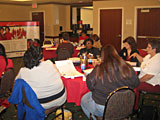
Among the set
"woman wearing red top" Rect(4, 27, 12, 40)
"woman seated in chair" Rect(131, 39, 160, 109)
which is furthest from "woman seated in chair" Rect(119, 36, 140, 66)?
"woman wearing red top" Rect(4, 27, 12, 40)

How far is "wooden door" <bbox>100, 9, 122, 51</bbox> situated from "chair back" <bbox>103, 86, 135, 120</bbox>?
6.68 metres

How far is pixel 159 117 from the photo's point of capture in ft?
10.9

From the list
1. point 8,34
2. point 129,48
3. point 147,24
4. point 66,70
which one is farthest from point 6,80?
point 147,24

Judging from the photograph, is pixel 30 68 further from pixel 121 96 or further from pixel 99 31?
pixel 99 31

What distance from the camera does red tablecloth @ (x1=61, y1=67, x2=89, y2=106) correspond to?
272 cm

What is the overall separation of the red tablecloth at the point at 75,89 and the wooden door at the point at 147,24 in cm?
590

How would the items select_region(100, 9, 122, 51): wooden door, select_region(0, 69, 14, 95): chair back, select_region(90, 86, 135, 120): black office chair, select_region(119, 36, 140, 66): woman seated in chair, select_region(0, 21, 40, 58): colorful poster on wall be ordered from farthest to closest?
select_region(100, 9, 122, 51): wooden door
select_region(0, 21, 40, 58): colorful poster on wall
select_region(119, 36, 140, 66): woman seated in chair
select_region(0, 69, 14, 95): chair back
select_region(90, 86, 135, 120): black office chair

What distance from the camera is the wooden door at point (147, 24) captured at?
→ 308 inches

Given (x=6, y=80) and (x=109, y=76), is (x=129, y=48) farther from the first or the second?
(x=6, y=80)

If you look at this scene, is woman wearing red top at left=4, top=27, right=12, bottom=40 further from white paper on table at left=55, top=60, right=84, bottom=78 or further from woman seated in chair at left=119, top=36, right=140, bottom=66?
white paper on table at left=55, top=60, right=84, bottom=78

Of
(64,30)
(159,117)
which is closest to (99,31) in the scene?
(64,30)

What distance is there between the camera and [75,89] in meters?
2.79

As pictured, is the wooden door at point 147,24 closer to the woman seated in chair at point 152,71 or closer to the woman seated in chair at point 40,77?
the woman seated in chair at point 152,71

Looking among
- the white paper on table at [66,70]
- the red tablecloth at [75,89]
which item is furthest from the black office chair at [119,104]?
the white paper on table at [66,70]
